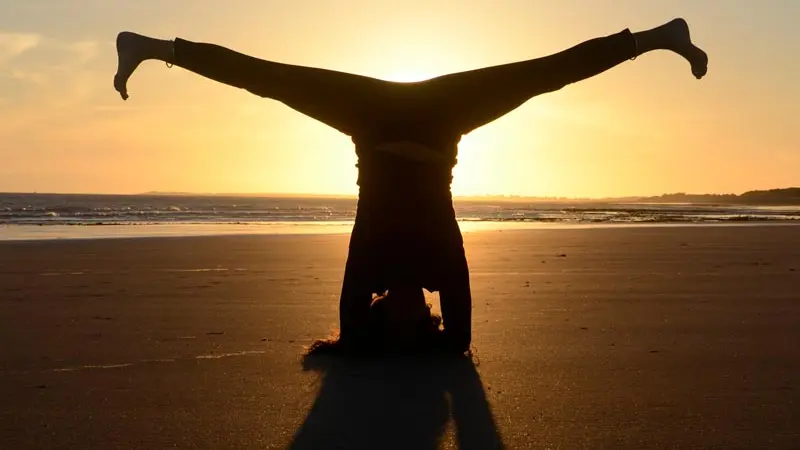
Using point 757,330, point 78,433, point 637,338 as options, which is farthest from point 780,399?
point 78,433

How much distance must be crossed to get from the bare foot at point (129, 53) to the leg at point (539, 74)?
2.41 m

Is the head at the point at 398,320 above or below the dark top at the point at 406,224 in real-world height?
below

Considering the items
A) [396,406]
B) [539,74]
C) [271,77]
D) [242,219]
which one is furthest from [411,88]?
[242,219]

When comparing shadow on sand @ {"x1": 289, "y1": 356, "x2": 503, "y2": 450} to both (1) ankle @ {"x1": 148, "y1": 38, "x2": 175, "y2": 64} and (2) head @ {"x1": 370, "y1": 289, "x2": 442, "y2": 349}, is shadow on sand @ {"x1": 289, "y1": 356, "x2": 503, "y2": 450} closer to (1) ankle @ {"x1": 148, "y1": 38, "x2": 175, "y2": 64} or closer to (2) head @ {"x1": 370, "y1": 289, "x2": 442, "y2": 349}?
(2) head @ {"x1": 370, "y1": 289, "x2": 442, "y2": 349}

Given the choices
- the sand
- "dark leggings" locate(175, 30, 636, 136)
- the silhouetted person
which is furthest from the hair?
"dark leggings" locate(175, 30, 636, 136)

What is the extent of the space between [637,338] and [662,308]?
7.32ft

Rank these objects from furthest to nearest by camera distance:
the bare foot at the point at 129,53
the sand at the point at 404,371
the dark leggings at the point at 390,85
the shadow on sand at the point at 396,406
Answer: the bare foot at the point at 129,53
the dark leggings at the point at 390,85
the sand at the point at 404,371
the shadow on sand at the point at 396,406

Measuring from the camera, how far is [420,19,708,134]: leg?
684 cm

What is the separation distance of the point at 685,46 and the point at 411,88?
91.1 inches

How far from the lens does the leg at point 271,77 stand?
6922mm

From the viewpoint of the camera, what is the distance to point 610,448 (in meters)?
4.35

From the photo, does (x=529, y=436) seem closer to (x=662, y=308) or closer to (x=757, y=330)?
(x=757, y=330)

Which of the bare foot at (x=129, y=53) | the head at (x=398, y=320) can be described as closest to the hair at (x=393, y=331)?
the head at (x=398, y=320)

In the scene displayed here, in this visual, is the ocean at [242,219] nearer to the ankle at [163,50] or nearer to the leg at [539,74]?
the ankle at [163,50]
